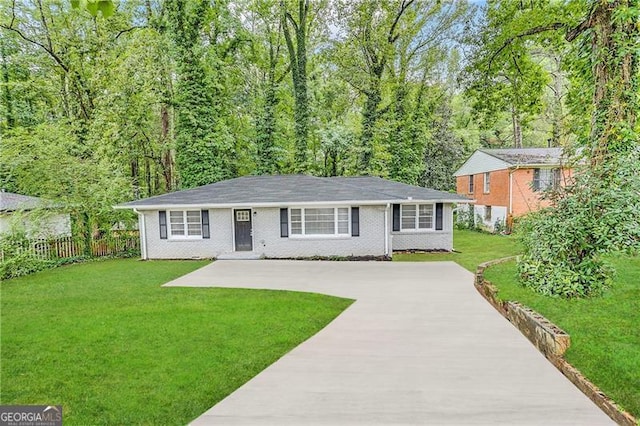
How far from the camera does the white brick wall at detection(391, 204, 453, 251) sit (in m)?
14.7

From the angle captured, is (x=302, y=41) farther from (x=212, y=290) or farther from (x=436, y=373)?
(x=436, y=373)

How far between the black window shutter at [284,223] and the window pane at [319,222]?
0.67 metres

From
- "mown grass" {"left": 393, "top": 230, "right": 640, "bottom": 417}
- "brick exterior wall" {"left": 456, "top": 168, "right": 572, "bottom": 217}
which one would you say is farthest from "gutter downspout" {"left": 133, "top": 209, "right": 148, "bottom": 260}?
"brick exterior wall" {"left": 456, "top": 168, "right": 572, "bottom": 217}

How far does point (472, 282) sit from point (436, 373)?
5289mm

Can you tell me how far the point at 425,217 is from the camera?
14.9 m

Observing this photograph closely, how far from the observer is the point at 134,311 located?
714 centimetres

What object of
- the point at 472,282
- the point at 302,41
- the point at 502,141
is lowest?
the point at 472,282

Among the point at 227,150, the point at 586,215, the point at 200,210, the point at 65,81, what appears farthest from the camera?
the point at 227,150

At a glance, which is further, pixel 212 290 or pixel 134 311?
pixel 212 290

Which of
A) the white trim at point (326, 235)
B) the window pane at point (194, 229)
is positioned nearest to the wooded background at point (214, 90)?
the window pane at point (194, 229)

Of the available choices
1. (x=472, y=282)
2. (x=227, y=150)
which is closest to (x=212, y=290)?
(x=472, y=282)

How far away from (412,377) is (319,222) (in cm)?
920

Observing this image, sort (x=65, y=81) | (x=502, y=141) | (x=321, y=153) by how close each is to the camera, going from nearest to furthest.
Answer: (x=65, y=81) < (x=321, y=153) < (x=502, y=141)

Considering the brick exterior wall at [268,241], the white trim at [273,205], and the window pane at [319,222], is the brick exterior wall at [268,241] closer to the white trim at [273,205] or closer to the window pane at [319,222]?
the window pane at [319,222]
